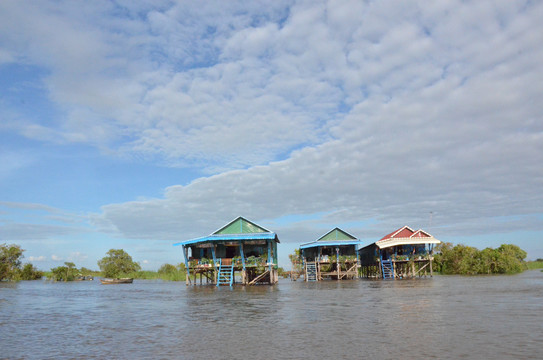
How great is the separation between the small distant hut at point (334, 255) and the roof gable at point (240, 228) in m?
8.90

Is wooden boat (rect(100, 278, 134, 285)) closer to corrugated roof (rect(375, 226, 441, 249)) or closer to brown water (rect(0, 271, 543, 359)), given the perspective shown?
corrugated roof (rect(375, 226, 441, 249))

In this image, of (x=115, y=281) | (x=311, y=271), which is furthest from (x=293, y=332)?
(x=115, y=281)

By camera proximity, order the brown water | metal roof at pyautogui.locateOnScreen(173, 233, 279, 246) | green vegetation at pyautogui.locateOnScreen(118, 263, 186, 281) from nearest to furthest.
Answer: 1. the brown water
2. metal roof at pyautogui.locateOnScreen(173, 233, 279, 246)
3. green vegetation at pyautogui.locateOnScreen(118, 263, 186, 281)

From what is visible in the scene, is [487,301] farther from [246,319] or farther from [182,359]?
[182,359]

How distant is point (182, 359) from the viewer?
9.25m

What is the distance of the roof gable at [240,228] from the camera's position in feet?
126

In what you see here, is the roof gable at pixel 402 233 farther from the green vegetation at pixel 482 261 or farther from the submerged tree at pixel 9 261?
the submerged tree at pixel 9 261

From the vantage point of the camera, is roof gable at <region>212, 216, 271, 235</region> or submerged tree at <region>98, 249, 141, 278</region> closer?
roof gable at <region>212, 216, 271, 235</region>

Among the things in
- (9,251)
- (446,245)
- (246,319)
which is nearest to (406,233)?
(446,245)

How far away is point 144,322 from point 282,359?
8.50m

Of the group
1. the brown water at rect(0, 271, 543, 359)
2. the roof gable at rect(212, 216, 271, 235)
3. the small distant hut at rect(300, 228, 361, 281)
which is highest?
the roof gable at rect(212, 216, 271, 235)

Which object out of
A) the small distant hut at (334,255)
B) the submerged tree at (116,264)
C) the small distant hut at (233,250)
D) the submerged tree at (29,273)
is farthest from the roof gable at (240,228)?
the submerged tree at (29,273)

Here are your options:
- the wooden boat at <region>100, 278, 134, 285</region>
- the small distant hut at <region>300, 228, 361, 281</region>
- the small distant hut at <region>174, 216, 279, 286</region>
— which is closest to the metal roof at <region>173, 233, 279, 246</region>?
the small distant hut at <region>174, 216, 279, 286</region>

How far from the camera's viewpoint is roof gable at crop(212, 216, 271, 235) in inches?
1510
